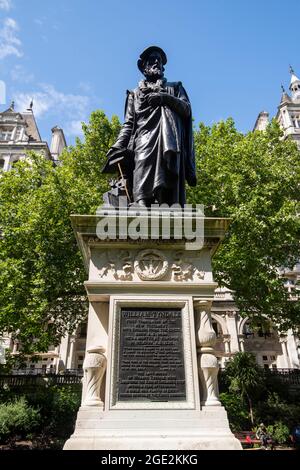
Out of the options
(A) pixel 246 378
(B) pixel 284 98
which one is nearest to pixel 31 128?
(B) pixel 284 98

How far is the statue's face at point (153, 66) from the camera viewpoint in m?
7.12

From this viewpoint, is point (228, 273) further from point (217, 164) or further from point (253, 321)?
point (217, 164)

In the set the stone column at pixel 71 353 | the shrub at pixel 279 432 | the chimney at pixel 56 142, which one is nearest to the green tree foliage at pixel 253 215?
the shrub at pixel 279 432

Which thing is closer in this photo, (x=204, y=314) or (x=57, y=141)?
(x=204, y=314)

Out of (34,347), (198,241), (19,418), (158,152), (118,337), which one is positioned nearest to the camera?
(118,337)

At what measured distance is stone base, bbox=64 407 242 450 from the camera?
390cm

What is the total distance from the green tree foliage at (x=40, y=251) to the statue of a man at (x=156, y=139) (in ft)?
35.9

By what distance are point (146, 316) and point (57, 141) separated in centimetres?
4824

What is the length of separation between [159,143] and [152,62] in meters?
2.12

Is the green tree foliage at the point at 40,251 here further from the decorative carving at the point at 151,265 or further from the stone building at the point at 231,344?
the stone building at the point at 231,344

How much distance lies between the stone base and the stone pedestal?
11mm

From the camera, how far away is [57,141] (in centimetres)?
4931

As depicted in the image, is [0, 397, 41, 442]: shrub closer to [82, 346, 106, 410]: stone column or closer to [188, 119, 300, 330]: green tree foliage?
[188, 119, 300, 330]: green tree foliage
